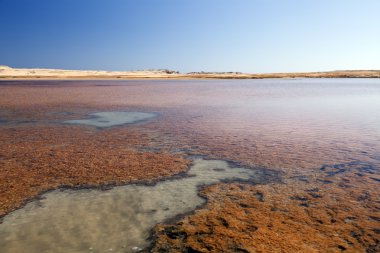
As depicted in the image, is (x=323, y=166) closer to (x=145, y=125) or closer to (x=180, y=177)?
(x=180, y=177)

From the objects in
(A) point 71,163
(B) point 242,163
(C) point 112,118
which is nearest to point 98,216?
(A) point 71,163

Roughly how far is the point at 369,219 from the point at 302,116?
9797 mm

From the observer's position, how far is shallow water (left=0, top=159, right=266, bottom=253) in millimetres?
3643

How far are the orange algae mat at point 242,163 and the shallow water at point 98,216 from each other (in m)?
0.29

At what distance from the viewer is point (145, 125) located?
36.8 feet

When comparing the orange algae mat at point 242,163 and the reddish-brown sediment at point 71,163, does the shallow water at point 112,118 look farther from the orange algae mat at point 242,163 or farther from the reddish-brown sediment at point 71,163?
the reddish-brown sediment at point 71,163

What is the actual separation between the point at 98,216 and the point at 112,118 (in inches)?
352

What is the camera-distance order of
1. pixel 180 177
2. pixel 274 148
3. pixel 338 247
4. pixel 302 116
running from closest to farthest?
pixel 338 247 → pixel 180 177 → pixel 274 148 → pixel 302 116

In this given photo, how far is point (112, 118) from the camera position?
12922 millimetres

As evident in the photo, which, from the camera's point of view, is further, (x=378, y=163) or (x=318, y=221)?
(x=378, y=163)

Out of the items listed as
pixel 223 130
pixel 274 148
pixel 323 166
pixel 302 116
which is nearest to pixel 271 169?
pixel 323 166

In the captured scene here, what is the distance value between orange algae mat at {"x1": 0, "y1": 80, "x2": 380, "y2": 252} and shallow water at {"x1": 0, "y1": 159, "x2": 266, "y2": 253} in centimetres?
29

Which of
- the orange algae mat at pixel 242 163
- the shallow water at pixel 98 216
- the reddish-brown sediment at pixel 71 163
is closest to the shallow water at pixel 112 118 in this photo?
the orange algae mat at pixel 242 163

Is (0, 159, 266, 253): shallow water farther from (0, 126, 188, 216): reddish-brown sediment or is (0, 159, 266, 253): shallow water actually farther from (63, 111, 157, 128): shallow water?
(63, 111, 157, 128): shallow water
